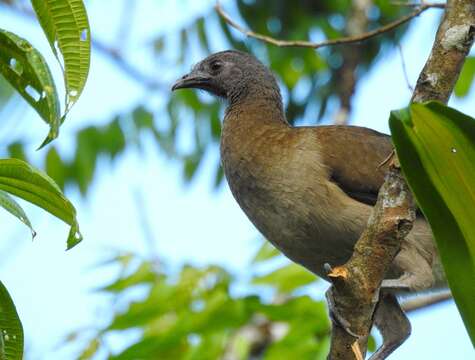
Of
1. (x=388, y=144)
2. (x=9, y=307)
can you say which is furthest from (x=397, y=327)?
(x=9, y=307)

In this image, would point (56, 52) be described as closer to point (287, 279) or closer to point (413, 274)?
point (413, 274)

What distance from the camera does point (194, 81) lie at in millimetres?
5594

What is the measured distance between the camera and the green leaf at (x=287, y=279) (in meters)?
4.86

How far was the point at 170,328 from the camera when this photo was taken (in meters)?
4.36

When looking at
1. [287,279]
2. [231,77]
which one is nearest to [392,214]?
[287,279]

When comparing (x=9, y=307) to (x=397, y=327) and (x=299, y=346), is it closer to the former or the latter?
(x=299, y=346)

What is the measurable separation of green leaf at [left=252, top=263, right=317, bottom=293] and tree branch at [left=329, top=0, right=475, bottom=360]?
2001 millimetres

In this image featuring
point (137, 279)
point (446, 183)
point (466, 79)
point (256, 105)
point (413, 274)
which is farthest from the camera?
point (466, 79)

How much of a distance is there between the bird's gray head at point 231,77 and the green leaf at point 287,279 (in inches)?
42.7

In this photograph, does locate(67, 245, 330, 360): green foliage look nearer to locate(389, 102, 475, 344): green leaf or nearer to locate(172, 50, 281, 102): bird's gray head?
locate(172, 50, 281, 102): bird's gray head

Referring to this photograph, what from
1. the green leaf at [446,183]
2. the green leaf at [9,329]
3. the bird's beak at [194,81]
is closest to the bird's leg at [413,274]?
the green leaf at [446,183]

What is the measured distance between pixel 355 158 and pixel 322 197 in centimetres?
40

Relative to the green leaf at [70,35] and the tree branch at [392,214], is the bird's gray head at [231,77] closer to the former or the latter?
the tree branch at [392,214]

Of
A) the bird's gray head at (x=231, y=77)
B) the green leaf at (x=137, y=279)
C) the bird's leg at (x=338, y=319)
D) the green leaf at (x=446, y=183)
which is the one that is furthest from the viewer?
the bird's gray head at (x=231, y=77)
